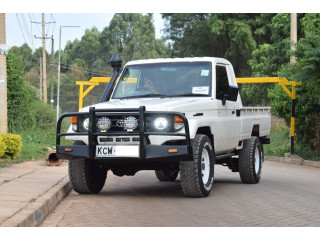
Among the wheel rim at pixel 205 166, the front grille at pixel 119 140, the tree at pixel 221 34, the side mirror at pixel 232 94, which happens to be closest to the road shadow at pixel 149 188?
the wheel rim at pixel 205 166

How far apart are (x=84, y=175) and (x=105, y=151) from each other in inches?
43.1

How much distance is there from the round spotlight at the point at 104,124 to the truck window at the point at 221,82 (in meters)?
2.37

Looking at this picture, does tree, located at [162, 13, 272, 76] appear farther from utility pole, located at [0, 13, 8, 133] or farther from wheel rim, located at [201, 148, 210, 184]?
wheel rim, located at [201, 148, 210, 184]

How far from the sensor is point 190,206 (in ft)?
29.3

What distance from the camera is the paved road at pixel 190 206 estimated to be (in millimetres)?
7633

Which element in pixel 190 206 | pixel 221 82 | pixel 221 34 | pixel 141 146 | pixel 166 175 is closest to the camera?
pixel 190 206

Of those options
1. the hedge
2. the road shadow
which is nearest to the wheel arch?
the road shadow

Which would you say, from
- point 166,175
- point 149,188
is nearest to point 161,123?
point 149,188

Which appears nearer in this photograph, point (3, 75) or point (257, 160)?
point (257, 160)

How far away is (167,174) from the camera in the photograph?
13.1 m

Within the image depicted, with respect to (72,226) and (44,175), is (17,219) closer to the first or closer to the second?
(72,226)

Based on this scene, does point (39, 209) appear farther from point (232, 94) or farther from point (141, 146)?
point (232, 94)

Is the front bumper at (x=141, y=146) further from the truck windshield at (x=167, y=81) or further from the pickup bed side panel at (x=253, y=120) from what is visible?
the pickup bed side panel at (x=253, y=120)

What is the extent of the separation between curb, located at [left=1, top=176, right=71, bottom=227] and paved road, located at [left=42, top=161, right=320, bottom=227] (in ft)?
0.40
